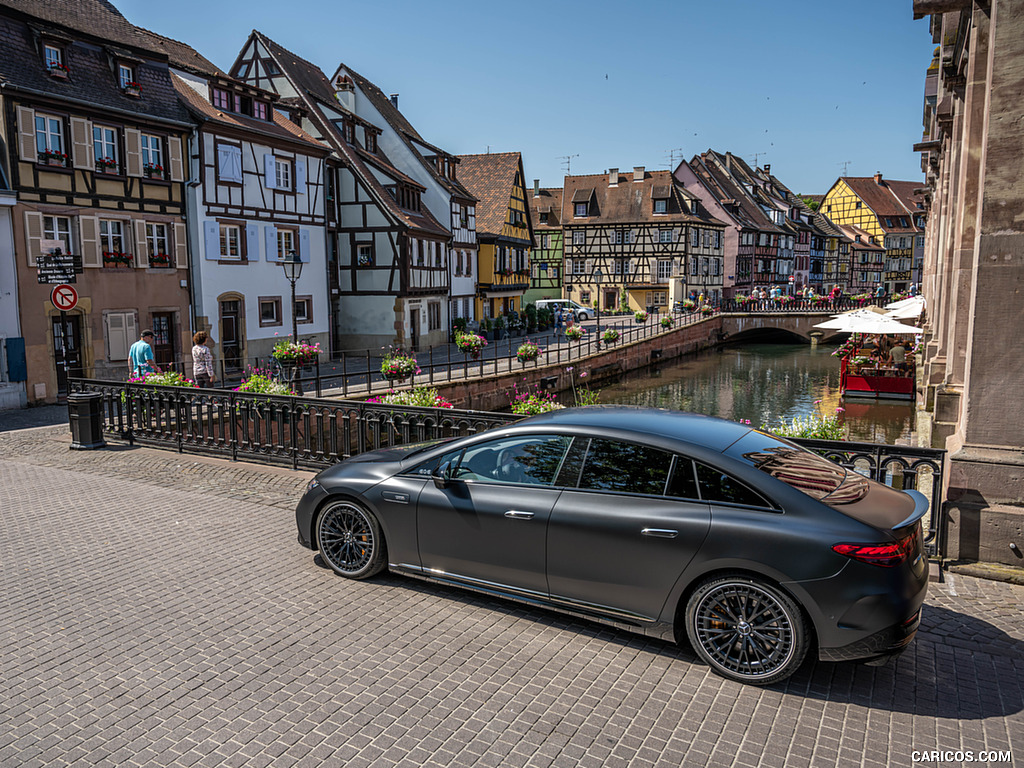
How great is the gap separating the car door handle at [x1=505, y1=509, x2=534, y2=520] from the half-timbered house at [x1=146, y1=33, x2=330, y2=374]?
19626 mm

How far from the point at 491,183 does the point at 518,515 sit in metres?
46.3

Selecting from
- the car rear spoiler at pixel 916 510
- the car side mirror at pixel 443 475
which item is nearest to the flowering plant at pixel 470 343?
the car side mirror at pixel 443 475

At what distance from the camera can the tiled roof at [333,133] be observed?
33.0 m

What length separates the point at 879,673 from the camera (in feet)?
16.0

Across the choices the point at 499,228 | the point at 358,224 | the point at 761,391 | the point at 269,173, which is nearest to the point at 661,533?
the point at 269,173

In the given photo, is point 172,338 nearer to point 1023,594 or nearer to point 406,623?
point 406,623

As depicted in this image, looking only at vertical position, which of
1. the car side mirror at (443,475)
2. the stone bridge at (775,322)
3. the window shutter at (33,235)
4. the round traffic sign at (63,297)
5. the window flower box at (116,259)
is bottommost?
the stone bridge at (775,322)

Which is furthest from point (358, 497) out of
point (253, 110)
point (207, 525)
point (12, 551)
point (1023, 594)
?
point (253, 110)

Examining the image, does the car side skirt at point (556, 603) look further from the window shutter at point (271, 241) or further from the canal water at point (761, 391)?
the window shutter at point (271, 241)

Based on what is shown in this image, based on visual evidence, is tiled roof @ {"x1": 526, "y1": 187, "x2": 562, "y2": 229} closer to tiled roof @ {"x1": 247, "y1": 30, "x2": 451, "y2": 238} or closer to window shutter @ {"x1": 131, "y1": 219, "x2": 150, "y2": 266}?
tiled roof @ {"x1": 247, "y1": 30, "x2": 451, "y2": 238}

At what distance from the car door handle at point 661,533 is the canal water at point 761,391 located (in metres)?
15.6

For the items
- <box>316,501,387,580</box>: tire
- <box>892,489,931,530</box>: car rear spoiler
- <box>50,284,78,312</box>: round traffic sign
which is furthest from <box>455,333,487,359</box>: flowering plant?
<box>892,489,931,530</box>: car rear spoiler

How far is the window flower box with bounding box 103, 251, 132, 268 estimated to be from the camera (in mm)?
21859

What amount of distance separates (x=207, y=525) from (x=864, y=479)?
20.7 feet
